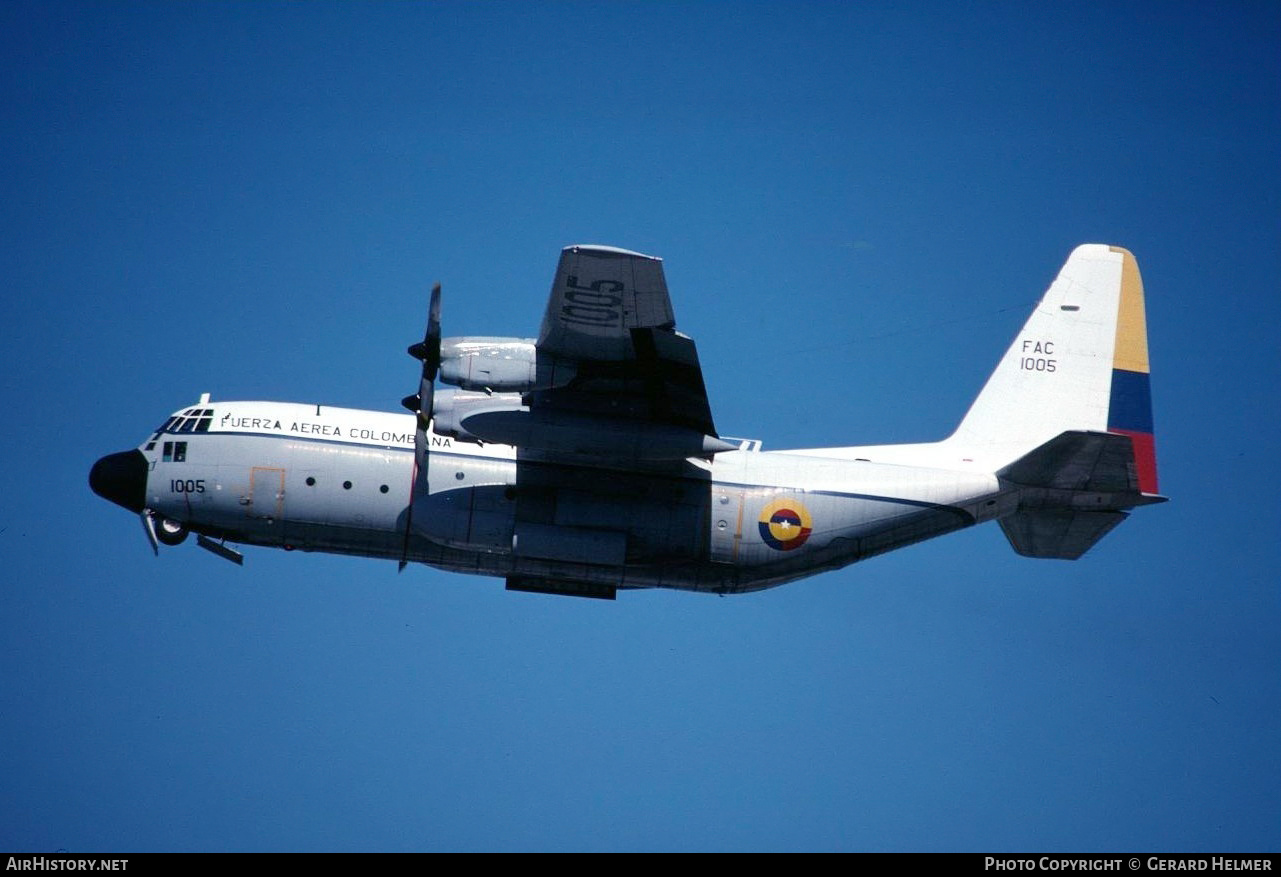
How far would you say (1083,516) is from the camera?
22078 mm

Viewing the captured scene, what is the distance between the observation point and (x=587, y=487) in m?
21.2

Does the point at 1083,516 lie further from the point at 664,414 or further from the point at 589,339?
the point at 589,339

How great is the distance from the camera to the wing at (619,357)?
1781cm

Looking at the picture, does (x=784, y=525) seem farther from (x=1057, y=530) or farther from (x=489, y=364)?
(x=489, y=364)

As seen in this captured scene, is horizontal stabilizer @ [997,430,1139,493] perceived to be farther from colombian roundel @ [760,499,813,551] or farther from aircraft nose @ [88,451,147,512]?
aircraft nose @ [88,451,147,512]

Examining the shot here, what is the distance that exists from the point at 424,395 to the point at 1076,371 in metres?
10.5

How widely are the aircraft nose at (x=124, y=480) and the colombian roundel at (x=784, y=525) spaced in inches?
376

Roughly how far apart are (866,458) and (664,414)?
3732 mm

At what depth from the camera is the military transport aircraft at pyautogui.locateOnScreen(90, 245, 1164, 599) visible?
66.8 ft

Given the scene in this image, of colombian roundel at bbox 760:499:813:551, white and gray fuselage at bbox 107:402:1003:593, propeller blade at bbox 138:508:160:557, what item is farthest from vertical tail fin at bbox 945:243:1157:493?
propeller blade at bbox 138:508:160:557

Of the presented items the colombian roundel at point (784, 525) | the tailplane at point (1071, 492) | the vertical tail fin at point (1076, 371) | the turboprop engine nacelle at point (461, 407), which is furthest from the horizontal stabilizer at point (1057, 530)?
the turboprop engine nacelle at point (461, 407)

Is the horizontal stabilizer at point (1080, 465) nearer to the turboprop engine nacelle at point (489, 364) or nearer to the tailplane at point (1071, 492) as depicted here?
the tailplane at point (1071, 492)
